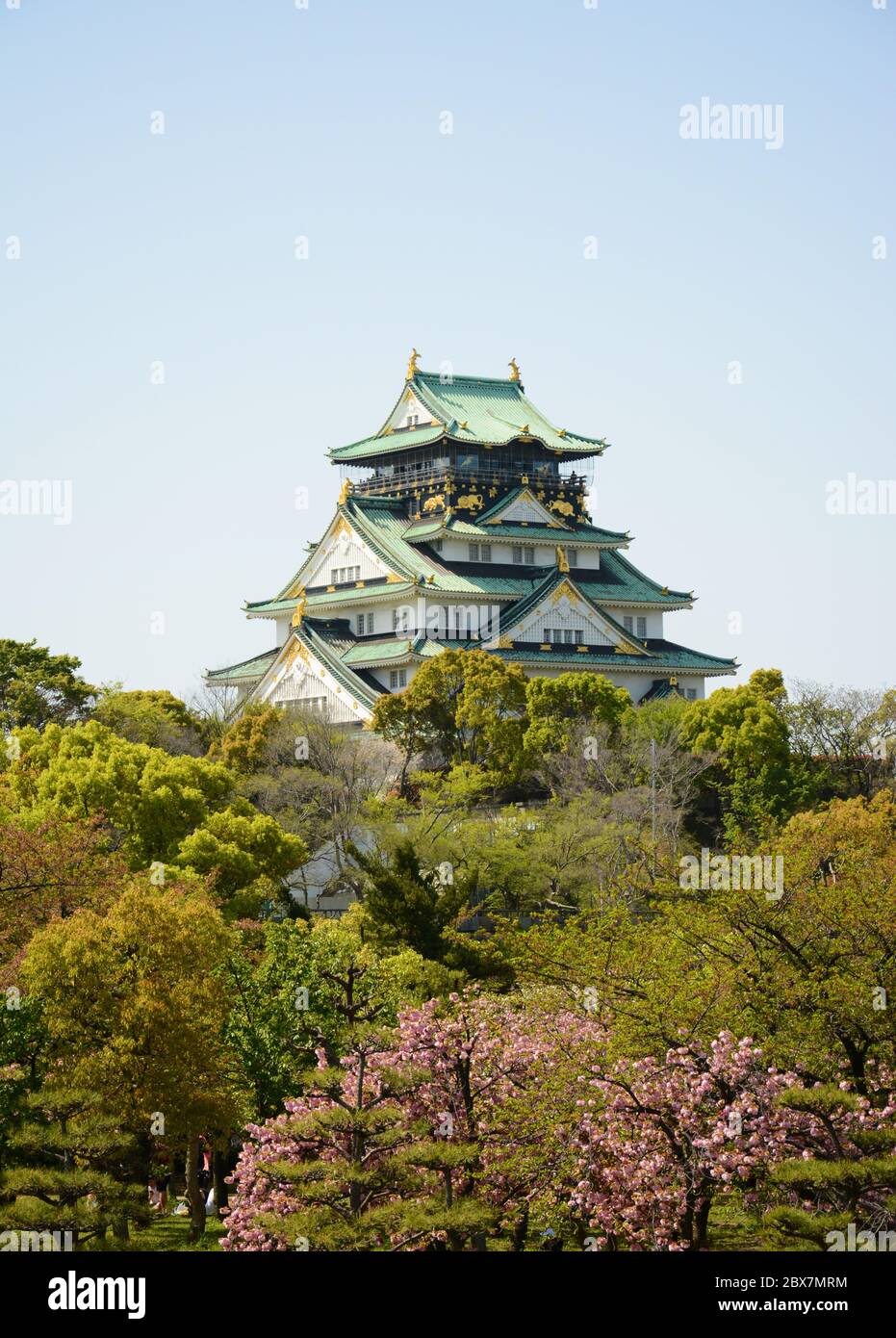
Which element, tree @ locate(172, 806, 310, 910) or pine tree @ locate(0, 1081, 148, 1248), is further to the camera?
tree @ locate(172, 806, 310, 910)

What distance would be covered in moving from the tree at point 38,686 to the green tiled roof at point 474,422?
65.3ft

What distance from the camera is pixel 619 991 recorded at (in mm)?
26172

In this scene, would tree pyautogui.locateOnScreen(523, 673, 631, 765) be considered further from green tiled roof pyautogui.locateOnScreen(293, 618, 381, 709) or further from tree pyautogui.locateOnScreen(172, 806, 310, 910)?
tree pyautogui.locateOnScreen(172, 806, 310, 910)

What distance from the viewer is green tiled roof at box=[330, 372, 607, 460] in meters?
79.5

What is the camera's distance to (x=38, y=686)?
6519 centimetres

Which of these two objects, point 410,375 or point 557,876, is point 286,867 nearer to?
point 557,876

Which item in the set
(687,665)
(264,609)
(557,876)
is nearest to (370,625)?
(264,609)

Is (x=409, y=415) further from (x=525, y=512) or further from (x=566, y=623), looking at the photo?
(x=566, y=623)

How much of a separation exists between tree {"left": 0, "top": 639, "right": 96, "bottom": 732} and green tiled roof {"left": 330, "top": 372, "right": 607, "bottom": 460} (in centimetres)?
1992

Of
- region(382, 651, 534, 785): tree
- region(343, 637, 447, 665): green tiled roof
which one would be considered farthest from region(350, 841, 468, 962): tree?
region(343, 637, 447, 665): green tiled roof

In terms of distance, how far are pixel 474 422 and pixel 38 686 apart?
24951mm

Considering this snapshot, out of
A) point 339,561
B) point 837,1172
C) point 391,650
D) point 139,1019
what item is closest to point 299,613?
point 339,561

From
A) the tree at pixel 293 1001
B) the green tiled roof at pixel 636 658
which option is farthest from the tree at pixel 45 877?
the green tiled roof at pixel 636 658

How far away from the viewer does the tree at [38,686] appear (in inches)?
2522
